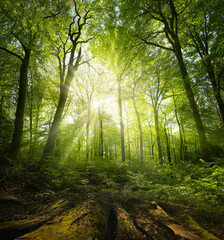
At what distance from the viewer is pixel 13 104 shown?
34.0ft

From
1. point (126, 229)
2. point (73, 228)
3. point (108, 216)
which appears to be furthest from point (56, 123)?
point (126, 229)

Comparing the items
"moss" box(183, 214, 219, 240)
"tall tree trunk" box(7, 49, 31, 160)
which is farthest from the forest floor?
"tall tree trunk" box(7, 49, 31, 160)

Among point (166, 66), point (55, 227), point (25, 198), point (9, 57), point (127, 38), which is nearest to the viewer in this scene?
point (55, 227)

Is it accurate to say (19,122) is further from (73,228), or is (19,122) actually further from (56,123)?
(73,228)

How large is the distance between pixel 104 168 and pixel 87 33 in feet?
40.3

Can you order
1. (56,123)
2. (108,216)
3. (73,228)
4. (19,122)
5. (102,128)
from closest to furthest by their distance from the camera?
(73,228)
(108,216)
(19,122)
(56,123)
(102,128)

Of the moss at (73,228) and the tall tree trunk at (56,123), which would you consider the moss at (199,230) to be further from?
the tall tree trunk at (56,123)

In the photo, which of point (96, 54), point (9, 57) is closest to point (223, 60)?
point (96, 54)

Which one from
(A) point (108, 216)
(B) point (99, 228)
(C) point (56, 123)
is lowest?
(A) point (108, 216)

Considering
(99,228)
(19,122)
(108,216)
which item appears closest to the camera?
(99,228)

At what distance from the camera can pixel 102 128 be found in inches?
736

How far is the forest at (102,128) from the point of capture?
7.27 feet

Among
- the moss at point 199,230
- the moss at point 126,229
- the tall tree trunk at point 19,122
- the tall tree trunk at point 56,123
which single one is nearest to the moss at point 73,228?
the moss at point 126,229

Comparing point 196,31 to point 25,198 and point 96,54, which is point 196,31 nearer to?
point 96,54
